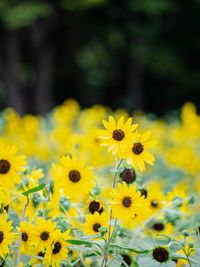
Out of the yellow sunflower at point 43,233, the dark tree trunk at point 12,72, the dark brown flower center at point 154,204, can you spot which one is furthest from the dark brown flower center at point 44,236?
the dark tree trunk at point 12,72

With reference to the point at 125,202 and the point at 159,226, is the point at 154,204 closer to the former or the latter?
the point at 159,226

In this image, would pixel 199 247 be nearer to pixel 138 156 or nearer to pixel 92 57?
pixel 138 156

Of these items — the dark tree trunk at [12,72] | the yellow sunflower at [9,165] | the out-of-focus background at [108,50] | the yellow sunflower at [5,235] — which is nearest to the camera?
the yellow sunflower at [5,235]

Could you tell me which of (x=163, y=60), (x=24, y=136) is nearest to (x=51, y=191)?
(x=24, y=136)

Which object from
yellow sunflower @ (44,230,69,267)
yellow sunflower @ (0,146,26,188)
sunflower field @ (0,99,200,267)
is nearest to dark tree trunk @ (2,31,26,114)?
sunflower field @ (0,99,200,267)

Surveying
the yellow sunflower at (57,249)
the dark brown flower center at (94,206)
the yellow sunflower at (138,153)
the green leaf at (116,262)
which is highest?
the yellow sunflower at (138,153)

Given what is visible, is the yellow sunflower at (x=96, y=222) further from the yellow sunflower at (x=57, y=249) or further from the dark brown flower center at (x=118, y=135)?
the dark brown flower center at (x=118, y=135)

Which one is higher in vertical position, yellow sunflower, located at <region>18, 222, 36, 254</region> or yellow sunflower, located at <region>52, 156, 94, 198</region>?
yellow sunflower, located at <region>52, 156, 94, 198</region>

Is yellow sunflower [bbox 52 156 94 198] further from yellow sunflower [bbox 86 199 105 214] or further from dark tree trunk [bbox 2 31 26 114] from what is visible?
dark tree trunk [bbox 2 31 26 114]
